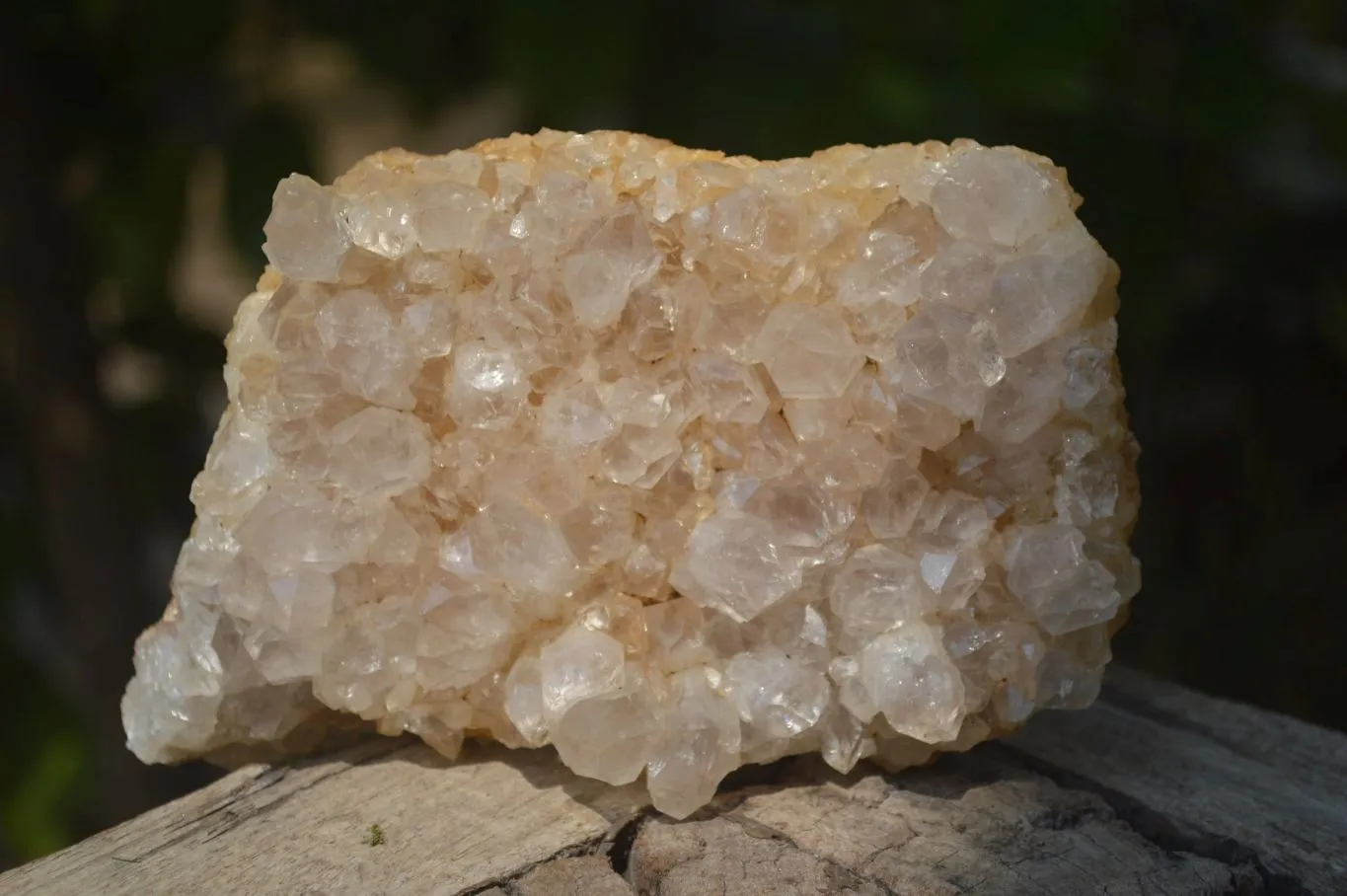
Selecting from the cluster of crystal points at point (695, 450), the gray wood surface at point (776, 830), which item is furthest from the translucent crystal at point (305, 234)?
the gray wood surface at point (776, 830)

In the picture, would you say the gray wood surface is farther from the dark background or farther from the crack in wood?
the dark background

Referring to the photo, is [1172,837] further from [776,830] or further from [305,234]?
[305,234]

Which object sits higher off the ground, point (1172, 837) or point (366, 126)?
point (366, 126)

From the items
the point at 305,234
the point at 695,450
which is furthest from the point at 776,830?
the point at 305,234

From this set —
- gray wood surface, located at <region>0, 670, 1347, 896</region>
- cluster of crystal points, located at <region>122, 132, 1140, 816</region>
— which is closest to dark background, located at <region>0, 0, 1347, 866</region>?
cluster of crystal points, located at <region>122, 132, 1140, 816</region>

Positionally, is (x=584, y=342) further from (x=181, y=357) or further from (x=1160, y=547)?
(x=1160, y=547)
